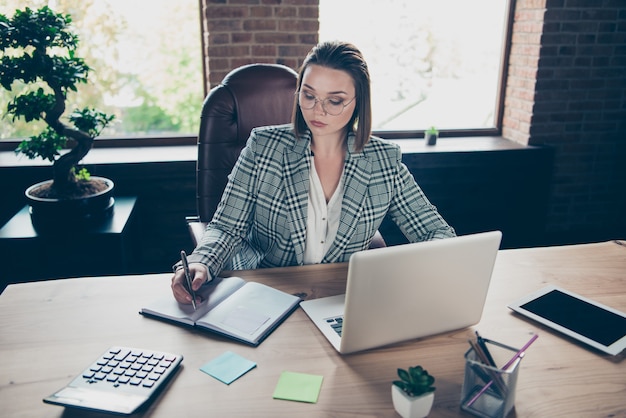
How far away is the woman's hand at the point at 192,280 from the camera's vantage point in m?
1.29

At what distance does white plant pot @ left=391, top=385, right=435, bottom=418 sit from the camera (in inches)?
36.7

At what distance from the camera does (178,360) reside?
106 cm

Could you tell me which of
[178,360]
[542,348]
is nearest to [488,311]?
[542,348]

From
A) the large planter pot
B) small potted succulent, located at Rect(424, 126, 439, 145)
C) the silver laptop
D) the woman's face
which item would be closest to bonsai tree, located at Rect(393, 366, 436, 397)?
the silver laptop

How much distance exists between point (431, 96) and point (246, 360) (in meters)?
2.56

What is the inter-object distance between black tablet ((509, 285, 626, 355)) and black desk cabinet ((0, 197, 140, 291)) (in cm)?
156

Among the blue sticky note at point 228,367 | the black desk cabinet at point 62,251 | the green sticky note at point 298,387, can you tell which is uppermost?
the blue sticky note at point 228,367

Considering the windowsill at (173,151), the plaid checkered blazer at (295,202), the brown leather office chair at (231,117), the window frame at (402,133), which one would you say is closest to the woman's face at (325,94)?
the plaid checkered blazer at (295,202)

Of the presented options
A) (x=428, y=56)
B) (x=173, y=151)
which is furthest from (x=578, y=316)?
(x=428, y=56)

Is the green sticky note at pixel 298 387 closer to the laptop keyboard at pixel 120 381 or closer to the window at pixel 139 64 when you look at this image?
the laptop keyboard at pixel 120 381

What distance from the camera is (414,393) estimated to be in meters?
0.94

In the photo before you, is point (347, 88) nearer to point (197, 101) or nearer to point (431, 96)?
point (197, 101)

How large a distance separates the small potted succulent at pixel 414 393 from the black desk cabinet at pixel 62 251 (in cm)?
155

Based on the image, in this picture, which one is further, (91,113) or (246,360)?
(91,113)
